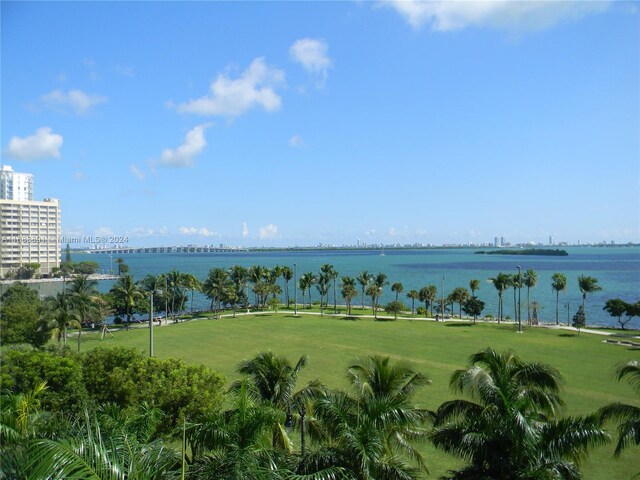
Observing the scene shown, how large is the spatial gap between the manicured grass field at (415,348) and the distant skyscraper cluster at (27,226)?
3595 inches

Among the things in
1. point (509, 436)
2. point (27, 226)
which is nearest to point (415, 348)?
point (509, 436)

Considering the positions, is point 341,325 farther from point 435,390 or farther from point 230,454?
point 230,454

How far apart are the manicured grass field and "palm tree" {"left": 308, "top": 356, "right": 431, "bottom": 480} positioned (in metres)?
3.61

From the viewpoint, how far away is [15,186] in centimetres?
13950

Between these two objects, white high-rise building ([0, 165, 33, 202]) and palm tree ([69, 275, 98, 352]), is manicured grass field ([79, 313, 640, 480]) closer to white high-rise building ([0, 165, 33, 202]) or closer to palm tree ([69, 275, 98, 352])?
palm tree ([69, 275, 98, 352])

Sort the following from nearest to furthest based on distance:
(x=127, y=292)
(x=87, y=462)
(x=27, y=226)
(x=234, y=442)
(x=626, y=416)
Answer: (x=87, y=462) → (x=234, y=442) → (x=626, y=416) → (x=127, y=292) → (x=27, y=226)

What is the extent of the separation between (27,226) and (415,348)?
408ft

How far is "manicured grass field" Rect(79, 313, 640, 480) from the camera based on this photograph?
924 inches

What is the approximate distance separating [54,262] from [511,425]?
5954 inches

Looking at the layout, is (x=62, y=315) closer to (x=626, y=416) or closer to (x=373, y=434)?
(x=373, y=434)

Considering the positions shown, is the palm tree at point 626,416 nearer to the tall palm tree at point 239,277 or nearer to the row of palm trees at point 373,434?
the row of palm trees at point 373,434

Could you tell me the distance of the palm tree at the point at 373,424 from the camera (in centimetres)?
988

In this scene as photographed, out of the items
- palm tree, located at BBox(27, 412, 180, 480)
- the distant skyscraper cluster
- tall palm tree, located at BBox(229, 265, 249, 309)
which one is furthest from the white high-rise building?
palm tree, located at BBox(27, 412, 180, 480)

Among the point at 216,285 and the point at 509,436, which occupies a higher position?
the point at 509,436
